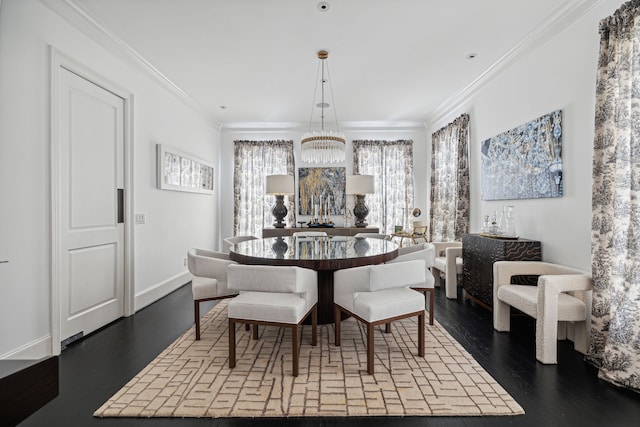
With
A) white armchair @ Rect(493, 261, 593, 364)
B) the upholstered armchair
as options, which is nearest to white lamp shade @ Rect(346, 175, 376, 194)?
the upholstered armchair

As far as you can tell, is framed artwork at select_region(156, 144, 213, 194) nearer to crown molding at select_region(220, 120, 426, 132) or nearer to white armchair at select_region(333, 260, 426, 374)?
crown molding at select_region(220, 120, 426, 132)

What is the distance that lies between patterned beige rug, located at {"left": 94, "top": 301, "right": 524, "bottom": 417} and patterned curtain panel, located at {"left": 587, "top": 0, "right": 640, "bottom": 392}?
0.88 metres

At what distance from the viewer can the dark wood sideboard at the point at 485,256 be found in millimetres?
3135

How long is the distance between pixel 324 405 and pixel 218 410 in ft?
2.08

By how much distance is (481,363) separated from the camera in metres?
2.37

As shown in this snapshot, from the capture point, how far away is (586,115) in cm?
263

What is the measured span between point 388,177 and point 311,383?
16.1ft

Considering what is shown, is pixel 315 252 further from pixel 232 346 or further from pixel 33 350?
pixel 33 350

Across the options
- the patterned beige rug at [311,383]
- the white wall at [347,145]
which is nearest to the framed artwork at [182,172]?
the white wall at [347,145]

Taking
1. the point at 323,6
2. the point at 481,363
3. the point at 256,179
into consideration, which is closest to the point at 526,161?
the point at 481,363

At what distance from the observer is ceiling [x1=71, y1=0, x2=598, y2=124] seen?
106 inches

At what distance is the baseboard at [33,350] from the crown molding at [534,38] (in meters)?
5.12

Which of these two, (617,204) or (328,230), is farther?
(328,230)

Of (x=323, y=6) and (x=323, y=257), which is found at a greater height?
(x=323, y=6)
